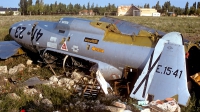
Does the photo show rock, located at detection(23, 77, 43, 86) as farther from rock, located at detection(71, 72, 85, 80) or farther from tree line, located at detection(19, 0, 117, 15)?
tree line, located at detection(19, 0, 117, 15)

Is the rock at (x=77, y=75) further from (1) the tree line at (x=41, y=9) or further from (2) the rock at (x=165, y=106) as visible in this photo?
(1) the tree line at (x=41, y=9)

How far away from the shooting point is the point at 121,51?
7.66 metres

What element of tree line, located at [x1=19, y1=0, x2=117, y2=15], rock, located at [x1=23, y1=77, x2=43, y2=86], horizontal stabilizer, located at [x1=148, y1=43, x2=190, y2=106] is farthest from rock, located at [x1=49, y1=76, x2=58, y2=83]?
tree line, located at [x1=19, y1=0, x2=117, y2=15]

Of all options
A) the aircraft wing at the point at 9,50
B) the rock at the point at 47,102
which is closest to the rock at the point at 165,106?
the rock at the point at 47,102

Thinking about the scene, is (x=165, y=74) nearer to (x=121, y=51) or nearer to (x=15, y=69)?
(x=121, y=51)

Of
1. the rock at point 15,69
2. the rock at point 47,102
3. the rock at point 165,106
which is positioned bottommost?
the rock at point 47,102

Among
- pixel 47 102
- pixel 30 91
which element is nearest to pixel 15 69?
pixel 30 91

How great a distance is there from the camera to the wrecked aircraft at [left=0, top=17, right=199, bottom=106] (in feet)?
21.9

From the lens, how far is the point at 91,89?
24.6 ft

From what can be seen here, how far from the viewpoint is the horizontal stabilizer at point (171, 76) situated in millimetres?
6422

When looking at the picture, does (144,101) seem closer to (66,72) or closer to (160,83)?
(160,83)

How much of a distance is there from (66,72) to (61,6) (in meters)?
107

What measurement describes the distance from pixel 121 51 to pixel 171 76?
1664mm

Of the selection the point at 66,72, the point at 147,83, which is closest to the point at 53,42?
the point at 66,72
